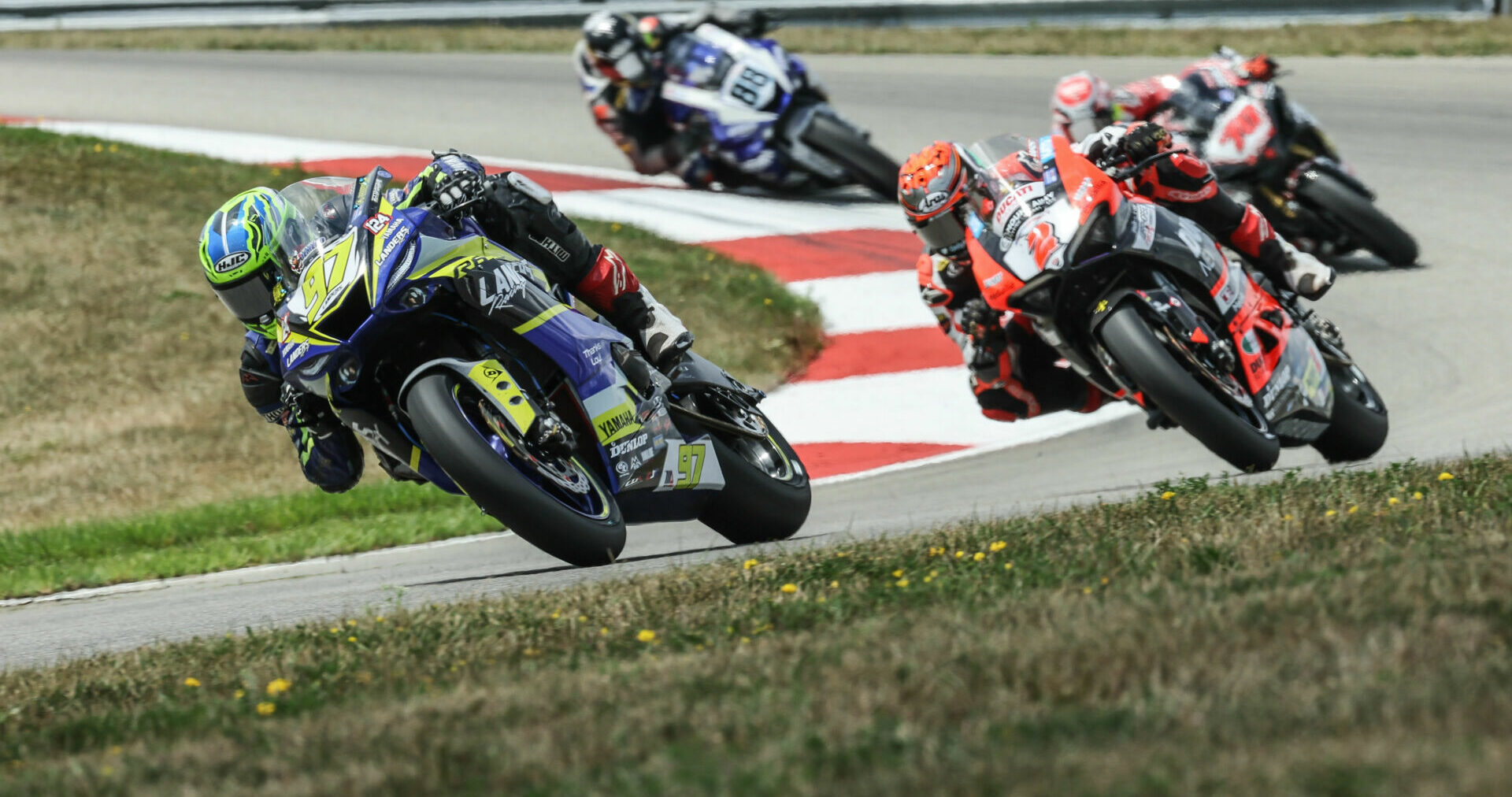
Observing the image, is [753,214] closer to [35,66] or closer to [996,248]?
[996,248]

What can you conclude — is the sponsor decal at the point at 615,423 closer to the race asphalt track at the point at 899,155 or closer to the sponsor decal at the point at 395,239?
the race asphalt track at the point at 899,155

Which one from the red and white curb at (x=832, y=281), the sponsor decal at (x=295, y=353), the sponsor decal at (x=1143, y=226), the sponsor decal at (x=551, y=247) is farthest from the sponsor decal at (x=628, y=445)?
the red and white curb at (x=832, y=281)

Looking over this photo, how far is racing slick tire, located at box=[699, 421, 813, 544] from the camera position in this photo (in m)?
6.06

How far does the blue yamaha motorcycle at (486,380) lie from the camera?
513 cm

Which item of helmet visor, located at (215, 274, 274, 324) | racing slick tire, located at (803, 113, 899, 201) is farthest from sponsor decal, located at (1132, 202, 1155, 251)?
racing slick tire, located at (803, 113, 899, 201)

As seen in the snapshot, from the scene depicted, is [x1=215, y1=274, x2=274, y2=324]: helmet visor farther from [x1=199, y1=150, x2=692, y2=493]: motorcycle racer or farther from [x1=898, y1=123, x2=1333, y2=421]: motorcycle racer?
[x1=898, y1=123, x2=1333, y2=421]: motorcycle racer

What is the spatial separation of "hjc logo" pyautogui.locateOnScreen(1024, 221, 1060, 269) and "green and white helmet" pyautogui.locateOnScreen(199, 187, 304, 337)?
2660 mm

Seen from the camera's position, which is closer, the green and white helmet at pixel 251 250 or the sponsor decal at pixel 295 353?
the sponsor decal at pixel 295 353

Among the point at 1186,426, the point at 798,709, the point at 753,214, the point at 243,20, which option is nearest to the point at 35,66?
the point at 243,20

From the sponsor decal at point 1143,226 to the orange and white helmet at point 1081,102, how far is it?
3.10m

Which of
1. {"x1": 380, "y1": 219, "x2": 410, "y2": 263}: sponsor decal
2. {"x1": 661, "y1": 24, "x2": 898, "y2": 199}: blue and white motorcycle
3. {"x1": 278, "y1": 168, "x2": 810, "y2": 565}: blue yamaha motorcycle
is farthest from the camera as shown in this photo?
{"x1": 661, "y1": 24, "x2": 898, "y2": 199}: blue and white motorcycle

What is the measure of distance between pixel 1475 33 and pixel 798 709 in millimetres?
15061

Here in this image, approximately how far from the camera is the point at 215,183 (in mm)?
12984

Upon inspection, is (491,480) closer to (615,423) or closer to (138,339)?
(615,423)
